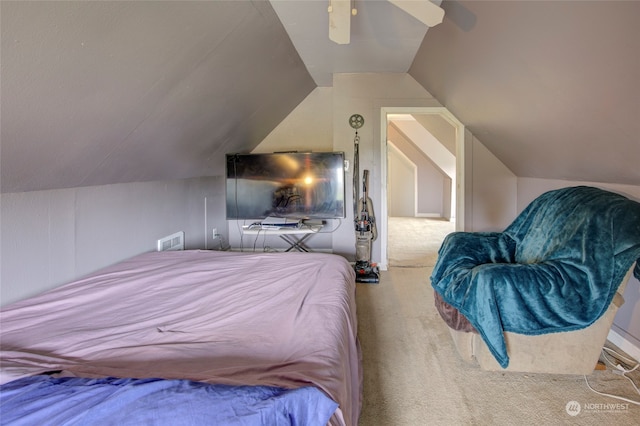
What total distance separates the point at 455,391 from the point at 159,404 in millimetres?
1567

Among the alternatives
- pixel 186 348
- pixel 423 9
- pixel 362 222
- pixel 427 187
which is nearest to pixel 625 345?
pixel 362 222

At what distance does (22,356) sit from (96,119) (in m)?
1.16

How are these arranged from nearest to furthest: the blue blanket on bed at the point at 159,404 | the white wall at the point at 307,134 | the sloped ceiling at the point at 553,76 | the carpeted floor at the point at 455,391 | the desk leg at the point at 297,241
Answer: the blue blanket on bed at the point at 159,404 → the sloped ceiling at the point at 553,76 → the carpeted floor at the point at 455,391 → the desk leg at the point at 297,241 → the white wall at the point at 307,134

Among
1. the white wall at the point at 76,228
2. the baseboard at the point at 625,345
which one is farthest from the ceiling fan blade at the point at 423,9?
the baseboard at the point at 625,345

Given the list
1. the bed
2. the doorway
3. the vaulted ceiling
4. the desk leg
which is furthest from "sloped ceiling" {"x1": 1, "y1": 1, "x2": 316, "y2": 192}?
the doorway

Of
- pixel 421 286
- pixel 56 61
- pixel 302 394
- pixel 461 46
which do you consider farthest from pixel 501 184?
pixel 56 61

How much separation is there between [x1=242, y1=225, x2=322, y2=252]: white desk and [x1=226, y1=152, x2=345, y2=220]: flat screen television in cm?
16

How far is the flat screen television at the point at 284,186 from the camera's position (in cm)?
353

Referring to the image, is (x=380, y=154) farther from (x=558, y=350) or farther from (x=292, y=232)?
(x=558, y=350)

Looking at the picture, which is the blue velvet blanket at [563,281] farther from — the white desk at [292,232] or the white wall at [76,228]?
A: the white wall at [76,228]

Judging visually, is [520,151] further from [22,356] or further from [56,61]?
[22,356]

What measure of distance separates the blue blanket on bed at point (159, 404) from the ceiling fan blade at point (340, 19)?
5.61 ft

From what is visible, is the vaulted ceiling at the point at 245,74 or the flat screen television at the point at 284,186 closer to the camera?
the vaulted ceiling at the point at 245,74

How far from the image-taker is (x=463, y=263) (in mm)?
2021
